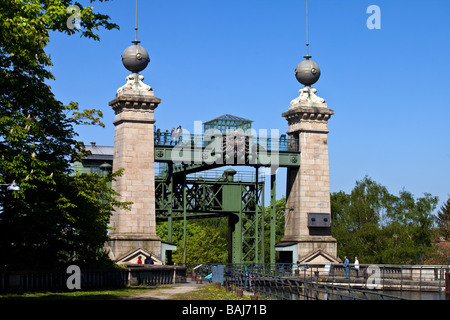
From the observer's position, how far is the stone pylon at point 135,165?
151 feet

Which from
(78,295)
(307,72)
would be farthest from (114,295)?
(307,72)

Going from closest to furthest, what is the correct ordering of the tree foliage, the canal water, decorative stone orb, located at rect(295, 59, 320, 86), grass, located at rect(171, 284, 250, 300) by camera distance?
grass, located at rect(171, 284, 250, 300) < the canal water < decorative stone orb, located at rect(295, 59, 320, 86) < the tree foliage

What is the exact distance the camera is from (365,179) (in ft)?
272

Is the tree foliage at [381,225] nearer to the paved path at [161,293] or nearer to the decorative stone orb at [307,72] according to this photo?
the decorative stone orb at [307,72]

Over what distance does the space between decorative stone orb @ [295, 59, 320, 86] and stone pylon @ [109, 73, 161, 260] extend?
1126cm

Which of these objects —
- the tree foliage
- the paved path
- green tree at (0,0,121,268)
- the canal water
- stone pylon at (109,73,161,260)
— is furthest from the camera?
the tree foliage

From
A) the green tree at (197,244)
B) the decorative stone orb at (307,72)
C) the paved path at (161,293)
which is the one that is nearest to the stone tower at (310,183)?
the decorative stone orb at (307,72)

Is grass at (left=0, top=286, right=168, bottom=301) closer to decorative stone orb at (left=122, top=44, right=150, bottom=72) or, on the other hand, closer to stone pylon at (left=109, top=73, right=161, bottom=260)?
stone pylon at (left=109, top=73, right=161, bottom=260)

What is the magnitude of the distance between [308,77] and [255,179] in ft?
27.6

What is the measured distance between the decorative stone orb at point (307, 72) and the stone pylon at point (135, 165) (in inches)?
443

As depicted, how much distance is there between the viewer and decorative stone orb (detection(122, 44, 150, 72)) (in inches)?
1884

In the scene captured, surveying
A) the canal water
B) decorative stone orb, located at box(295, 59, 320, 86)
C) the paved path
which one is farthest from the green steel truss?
the paved path

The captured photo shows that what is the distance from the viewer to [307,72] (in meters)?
52.3
